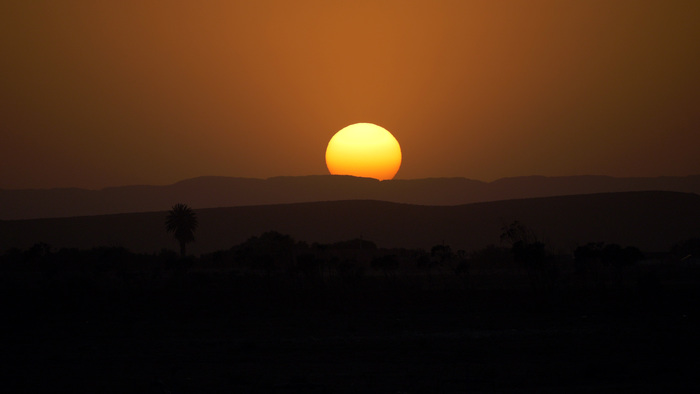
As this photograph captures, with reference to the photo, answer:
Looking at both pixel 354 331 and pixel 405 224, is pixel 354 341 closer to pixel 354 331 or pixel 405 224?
pixel 354 331

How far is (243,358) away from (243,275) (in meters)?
31.4

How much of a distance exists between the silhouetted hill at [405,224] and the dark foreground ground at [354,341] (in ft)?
182

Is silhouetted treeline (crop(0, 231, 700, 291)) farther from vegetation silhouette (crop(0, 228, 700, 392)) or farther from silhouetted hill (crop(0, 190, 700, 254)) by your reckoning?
silhouetted hill (crop(0, 190, 700, 254))

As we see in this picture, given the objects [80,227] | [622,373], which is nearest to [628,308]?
[622,373]

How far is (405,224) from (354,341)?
79.8m

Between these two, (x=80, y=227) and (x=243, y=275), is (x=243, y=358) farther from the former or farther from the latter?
(x=80, y=227)

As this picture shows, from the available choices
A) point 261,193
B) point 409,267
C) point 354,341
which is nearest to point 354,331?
point 354,341

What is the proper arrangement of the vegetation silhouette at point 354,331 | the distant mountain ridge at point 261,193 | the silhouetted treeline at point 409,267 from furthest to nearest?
the distant mountain ridge at point 261,193
the silhouetted treeline at point 409,267
the vegetation silhouette at point 354,331

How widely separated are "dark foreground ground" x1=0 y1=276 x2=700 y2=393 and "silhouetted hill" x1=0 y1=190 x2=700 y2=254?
182 ft

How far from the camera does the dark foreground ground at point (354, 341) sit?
1441 centimetres

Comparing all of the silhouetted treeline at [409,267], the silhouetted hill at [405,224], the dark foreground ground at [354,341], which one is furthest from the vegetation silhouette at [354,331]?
the silhouetted hill at [405,224]

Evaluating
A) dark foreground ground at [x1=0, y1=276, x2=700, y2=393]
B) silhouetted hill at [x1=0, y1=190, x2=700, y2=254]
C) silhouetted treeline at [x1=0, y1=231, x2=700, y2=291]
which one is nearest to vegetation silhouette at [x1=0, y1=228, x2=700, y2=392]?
dark foreground ground at [x1=0, y1=276, x2=700, y2=393]

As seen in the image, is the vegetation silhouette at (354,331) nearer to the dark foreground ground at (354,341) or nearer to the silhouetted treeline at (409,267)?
the dark foreground ground at (354,341)

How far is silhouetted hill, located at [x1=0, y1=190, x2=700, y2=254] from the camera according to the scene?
8906 centimetres
